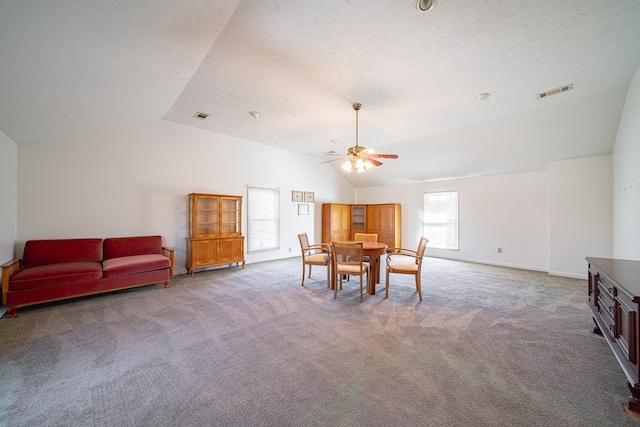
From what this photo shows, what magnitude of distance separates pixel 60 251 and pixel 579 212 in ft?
29.6

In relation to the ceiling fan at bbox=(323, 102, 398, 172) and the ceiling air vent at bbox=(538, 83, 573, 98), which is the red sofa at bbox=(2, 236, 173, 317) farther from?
the ceiling air vent at bbox=(538, 83, 573, 98)

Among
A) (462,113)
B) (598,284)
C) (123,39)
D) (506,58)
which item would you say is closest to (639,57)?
(506,58)

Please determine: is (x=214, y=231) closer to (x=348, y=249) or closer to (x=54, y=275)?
(x=54, y=275)

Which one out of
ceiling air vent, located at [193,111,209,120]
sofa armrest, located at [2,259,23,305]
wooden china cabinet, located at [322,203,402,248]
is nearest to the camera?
sofa armrest, located at [2,259,23,305]

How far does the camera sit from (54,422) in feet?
4.60

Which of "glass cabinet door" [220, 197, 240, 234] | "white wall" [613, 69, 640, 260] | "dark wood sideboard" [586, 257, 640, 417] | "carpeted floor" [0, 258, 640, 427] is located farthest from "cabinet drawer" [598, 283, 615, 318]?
"glass cabinet door" [220, 197, 240, 234]

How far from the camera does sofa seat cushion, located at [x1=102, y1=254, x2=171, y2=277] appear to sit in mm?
3514

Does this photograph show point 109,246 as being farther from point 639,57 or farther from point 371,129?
point 639,57

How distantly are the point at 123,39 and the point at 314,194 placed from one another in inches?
218

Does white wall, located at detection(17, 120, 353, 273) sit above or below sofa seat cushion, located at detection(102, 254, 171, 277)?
above

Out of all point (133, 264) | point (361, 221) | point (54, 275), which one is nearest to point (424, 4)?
point (133, 264)

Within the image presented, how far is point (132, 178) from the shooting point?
4.40m

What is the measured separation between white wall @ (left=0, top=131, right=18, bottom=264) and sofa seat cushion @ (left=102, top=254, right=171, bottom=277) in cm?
107

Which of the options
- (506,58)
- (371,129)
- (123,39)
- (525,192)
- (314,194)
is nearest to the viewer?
(123,39)
